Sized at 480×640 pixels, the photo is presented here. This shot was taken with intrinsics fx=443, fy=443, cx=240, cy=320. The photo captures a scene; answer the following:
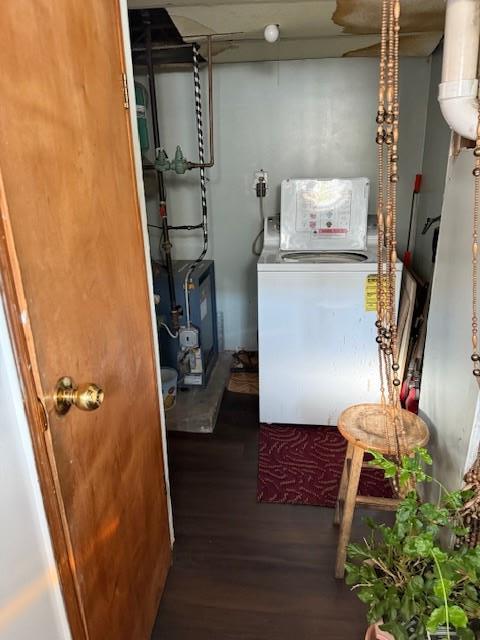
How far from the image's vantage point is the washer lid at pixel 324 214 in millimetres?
2584

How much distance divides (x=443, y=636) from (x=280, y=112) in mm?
2801

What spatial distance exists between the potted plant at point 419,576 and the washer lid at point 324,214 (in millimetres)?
1703

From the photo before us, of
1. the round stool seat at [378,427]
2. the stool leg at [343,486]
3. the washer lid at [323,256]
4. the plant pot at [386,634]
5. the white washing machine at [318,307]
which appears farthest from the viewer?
the washer lid at [323,256]

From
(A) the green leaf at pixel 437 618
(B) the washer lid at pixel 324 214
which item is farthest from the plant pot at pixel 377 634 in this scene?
(B) the washer lid at pixel 324 214

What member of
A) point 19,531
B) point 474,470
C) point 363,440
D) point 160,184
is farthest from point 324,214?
point 19,531

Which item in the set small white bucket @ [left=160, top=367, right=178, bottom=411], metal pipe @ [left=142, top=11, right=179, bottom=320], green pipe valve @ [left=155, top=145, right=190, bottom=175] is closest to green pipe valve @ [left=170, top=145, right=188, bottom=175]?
green pipe valve @ [left=155, top=145, right=190, bottom=175]

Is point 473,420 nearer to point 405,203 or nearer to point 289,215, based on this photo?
point 289,215

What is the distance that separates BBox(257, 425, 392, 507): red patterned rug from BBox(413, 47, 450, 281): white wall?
47.1 inches

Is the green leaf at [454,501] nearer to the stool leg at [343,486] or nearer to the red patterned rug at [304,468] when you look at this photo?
the stool leg at [343,486]

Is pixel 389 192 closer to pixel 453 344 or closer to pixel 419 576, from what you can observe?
pixel 453 344

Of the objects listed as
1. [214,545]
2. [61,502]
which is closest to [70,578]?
[61,502]

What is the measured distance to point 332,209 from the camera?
8.57ft

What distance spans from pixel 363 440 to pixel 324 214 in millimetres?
1526

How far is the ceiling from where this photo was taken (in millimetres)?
1834
